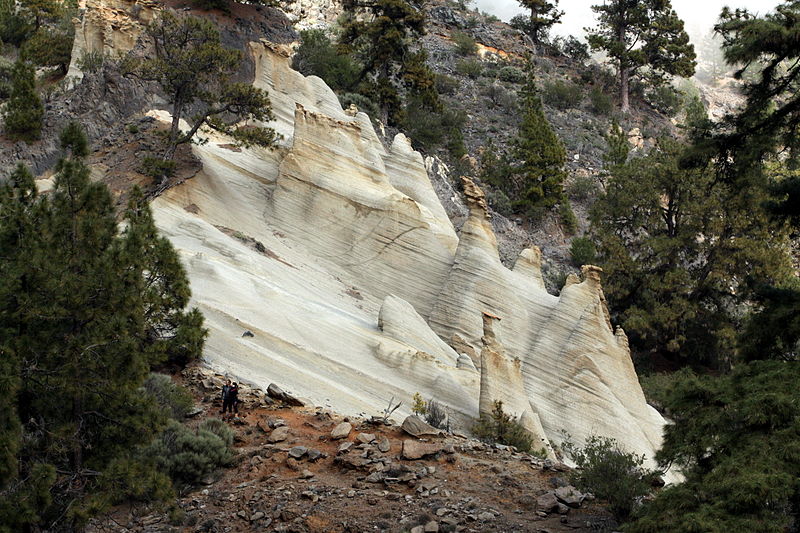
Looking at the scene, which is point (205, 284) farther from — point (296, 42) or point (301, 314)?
point (296, 42)

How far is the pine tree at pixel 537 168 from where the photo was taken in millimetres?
40625

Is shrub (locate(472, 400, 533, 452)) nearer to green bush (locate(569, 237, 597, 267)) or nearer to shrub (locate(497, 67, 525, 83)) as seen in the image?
green bush (locate(569, 237, 597, 267))

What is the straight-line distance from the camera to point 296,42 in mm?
45781

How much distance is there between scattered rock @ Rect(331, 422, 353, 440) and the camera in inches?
449

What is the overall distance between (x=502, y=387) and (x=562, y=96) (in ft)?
145

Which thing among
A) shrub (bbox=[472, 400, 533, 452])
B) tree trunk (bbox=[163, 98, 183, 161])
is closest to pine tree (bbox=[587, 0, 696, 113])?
tree trunk (bbox=[163, 98, 183, 161])

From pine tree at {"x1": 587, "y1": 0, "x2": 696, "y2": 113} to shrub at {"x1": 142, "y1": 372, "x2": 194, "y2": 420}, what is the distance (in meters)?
49.3

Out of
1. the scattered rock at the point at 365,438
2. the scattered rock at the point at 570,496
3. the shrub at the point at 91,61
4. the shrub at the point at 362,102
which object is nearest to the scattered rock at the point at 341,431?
the scattered rock at the point at 365,438

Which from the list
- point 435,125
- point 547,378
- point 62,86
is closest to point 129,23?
point 62,86

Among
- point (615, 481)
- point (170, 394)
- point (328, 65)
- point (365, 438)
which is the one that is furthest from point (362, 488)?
point (328, 65)

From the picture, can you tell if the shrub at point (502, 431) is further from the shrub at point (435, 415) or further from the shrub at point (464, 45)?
the shrub at point (464, 45)

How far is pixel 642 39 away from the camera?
188 ft

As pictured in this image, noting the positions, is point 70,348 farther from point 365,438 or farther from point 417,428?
point 417,428

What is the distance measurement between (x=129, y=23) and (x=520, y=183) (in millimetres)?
21215
